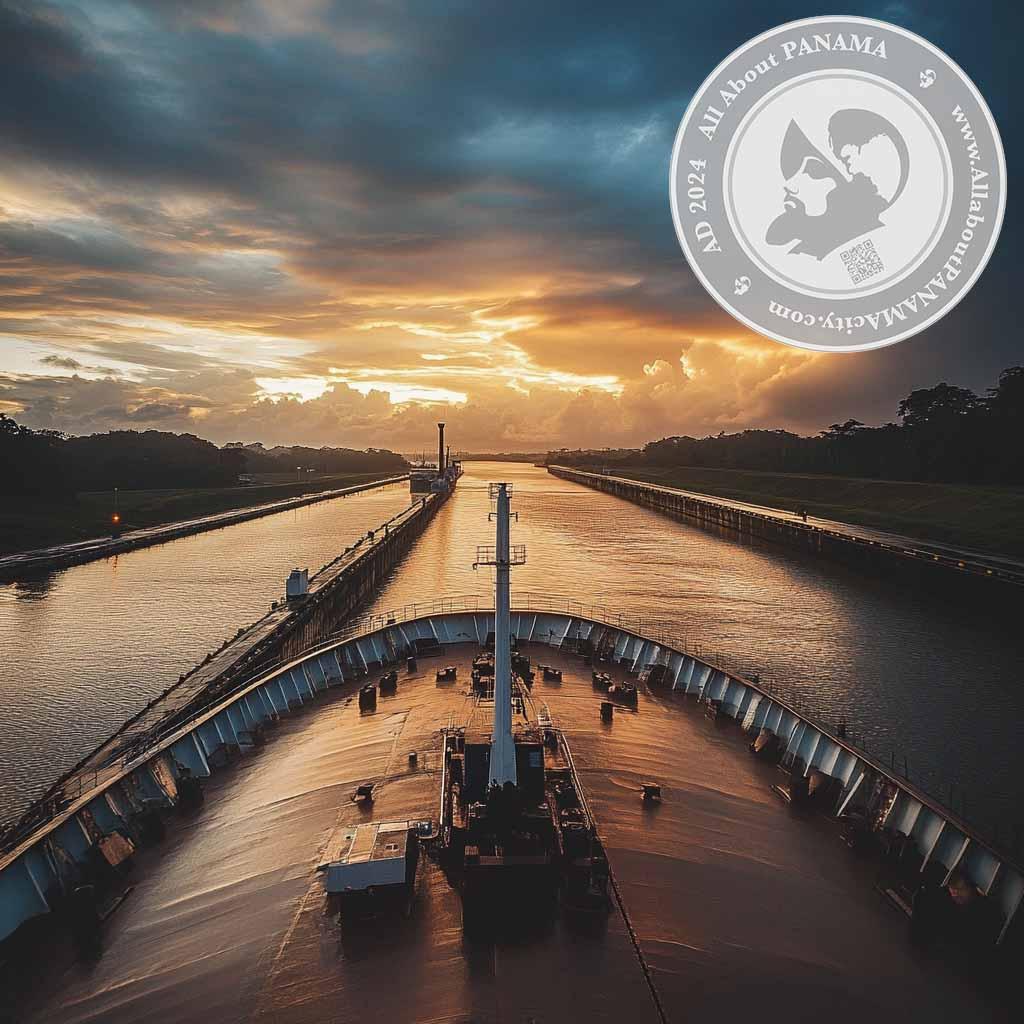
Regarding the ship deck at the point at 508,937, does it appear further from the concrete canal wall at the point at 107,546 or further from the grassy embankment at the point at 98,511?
the grassy embankment at the point at 98,511

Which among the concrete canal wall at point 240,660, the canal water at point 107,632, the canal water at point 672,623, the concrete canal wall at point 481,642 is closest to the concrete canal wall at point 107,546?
the canal water at point 107,632

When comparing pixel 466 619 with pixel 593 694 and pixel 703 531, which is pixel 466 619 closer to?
pixel 593 694

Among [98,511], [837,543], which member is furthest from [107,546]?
[837,543]

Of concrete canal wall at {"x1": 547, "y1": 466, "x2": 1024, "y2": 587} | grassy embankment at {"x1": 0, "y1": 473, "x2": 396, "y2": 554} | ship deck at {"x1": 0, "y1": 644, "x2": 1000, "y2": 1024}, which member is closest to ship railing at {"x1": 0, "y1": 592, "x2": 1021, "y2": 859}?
ship deck at {"x1": 0, "y1": 644, "x2": 1000, "y2": 1024}

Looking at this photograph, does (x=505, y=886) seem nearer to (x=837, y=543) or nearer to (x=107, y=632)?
(x=107, y=632)

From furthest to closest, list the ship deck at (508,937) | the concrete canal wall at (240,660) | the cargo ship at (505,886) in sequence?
the concrete canal wall at (240,660) → the cargo ship at (505,886) → the ship deck at (508,937)

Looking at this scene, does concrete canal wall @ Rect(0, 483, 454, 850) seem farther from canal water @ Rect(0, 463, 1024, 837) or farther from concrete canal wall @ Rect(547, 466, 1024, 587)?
concrete canal wall @ Rect(547, 466, 1024, 587)
